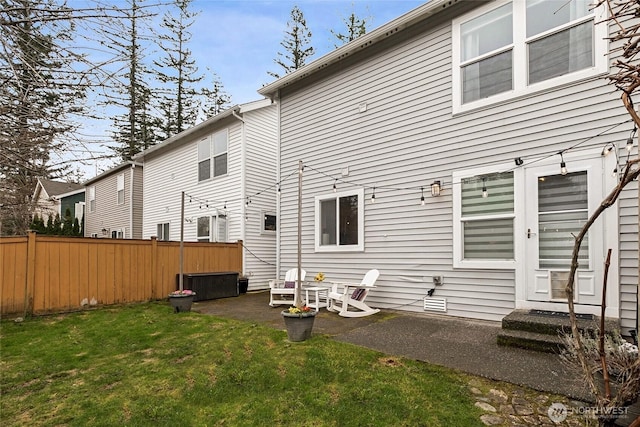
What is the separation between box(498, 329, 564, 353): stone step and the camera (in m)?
3.78

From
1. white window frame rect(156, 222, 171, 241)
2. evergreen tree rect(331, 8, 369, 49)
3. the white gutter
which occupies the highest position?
evergreen tree rect(331, 8, 369, 49)

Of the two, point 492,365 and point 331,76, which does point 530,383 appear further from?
point 331,76

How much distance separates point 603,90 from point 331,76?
16.6 ft

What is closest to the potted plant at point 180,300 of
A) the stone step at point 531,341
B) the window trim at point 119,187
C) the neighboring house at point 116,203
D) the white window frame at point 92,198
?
the stone step at point 531,341

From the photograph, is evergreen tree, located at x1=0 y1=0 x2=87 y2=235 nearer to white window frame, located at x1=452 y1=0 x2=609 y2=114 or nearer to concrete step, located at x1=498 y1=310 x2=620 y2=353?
concrete step, located at x1=498 y1=310 x2=620 y2=353

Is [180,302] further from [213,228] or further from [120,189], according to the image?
[120,189]

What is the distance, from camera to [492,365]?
3533 mm

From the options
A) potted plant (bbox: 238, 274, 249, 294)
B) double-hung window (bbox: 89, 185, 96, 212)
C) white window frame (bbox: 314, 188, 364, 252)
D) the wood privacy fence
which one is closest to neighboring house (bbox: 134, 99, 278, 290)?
potted plant (bbox: 238, 274, 249, 294)

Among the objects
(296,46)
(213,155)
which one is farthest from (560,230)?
(296,46)

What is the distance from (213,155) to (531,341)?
10.3m

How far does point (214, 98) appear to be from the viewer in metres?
22.3

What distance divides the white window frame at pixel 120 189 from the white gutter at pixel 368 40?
11.0m

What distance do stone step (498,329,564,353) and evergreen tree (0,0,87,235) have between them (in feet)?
16.3

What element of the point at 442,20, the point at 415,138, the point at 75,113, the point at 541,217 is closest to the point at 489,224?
the point at 541,217
